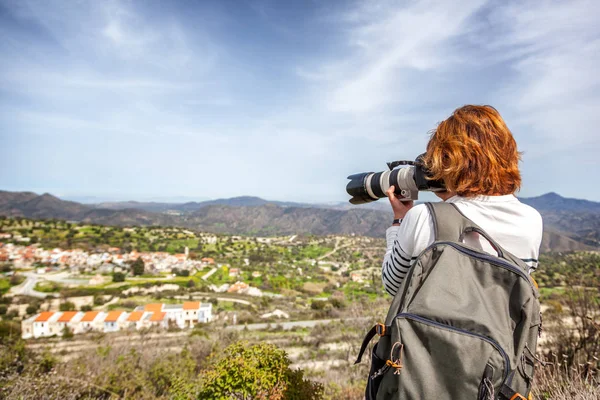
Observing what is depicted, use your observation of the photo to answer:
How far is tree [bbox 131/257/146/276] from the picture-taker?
31.4 m

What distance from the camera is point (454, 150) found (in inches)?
41.4

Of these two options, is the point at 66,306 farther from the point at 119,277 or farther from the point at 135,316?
the point at 135,316

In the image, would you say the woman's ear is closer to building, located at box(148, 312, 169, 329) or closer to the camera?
the camera

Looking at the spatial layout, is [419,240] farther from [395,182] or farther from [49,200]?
[49,200]

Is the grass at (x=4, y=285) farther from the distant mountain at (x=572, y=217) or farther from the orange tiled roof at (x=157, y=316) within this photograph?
the distant mountain at (x=572, y=217)

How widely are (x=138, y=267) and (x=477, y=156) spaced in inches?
1394

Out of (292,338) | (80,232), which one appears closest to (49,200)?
(80,232)

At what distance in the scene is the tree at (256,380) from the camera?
1.98 metres

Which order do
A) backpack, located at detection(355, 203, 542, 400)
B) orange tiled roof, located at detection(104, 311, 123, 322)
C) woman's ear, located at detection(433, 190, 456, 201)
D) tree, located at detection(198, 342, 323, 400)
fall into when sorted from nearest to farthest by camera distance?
1. backpack, located at detection(355, 203, 542, 400)
2. woman's ear, located at detection(433, 190, 456, 201)
3. tree, located at detection(198, 342, 323, 400)
4. orange tiled roof, located at detection(104, 311, 123, 322)

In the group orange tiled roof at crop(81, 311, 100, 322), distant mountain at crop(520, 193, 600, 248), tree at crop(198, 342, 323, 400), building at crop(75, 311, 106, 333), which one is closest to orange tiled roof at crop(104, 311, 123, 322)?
building at crop(75, 311, 106, 333)

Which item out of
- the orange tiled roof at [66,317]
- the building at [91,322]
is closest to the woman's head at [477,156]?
the building at [91,322]

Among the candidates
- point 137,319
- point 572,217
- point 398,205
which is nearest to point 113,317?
point 137,319

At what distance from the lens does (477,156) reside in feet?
3.40

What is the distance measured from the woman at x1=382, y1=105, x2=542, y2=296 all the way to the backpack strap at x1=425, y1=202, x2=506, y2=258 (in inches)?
0.8
